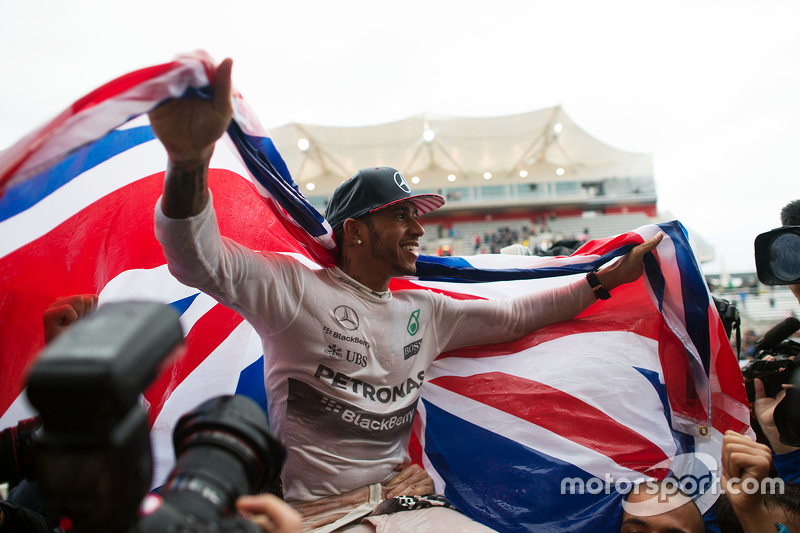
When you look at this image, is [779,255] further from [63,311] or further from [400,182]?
[63,311]

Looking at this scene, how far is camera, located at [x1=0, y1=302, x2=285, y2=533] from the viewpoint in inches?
18.5

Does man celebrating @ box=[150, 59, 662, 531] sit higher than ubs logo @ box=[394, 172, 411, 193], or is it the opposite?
ubs logo @ box=[394, 172, 411, 193]

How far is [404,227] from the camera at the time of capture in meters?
1.84

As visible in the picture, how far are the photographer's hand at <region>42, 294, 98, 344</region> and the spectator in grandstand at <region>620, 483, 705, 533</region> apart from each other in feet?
6.88

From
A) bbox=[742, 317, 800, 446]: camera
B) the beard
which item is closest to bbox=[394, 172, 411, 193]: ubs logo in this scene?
the beard

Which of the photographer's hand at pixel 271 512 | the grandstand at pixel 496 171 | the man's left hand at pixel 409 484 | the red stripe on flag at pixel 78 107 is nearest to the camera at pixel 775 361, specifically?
the man's left hand at pixel 409 484

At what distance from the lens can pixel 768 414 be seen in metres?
1.91

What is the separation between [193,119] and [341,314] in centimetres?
83

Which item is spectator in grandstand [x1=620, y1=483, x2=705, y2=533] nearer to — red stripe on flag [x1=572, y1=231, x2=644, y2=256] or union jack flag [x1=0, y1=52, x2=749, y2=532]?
union jack flag [x1=0, y1=52, x2=749, y2=532]

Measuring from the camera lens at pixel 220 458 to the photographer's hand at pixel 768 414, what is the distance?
2171mm

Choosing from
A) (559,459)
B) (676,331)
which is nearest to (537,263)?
(676,331)

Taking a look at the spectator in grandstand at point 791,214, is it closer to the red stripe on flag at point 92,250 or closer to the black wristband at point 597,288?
the black wristband at point 597,288

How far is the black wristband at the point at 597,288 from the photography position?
206cm

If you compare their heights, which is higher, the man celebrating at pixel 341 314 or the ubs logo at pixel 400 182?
the ubs logo at pixel 400 182
